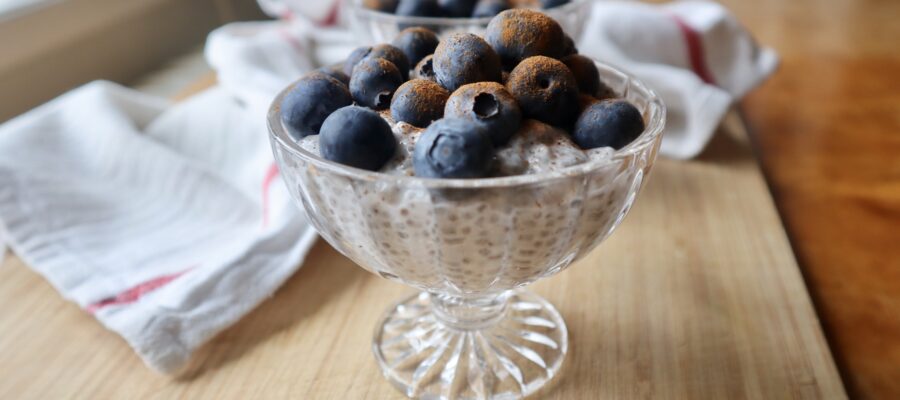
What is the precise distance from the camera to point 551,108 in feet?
1.93

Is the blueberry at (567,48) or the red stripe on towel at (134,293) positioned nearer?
the blueberry at (567,48)

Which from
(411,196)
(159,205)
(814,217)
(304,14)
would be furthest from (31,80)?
(814,217)

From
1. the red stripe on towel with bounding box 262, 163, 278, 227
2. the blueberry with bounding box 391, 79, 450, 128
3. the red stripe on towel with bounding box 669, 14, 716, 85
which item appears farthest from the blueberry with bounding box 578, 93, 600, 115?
the red stripe on towel with bounding box 669, 14, 716, 85

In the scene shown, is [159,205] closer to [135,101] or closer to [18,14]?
[135,101]

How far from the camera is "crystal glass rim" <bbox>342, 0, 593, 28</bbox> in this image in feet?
3.23

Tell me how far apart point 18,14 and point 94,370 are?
3.35ft

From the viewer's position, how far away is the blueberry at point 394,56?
25.9 inches

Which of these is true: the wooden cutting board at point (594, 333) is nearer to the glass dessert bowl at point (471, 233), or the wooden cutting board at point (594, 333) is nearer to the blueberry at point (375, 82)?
the glass dessert bowl at point (471, 233)

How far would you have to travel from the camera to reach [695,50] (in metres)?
1.33

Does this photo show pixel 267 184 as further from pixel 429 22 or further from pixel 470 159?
pixel 470 159

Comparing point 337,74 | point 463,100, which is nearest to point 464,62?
point 463,100

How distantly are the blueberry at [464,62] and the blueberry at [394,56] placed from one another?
0.06m

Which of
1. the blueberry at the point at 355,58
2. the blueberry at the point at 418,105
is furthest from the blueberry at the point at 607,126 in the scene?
the blueberry at the point at 355,58

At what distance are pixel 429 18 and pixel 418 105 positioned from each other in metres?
0.47
